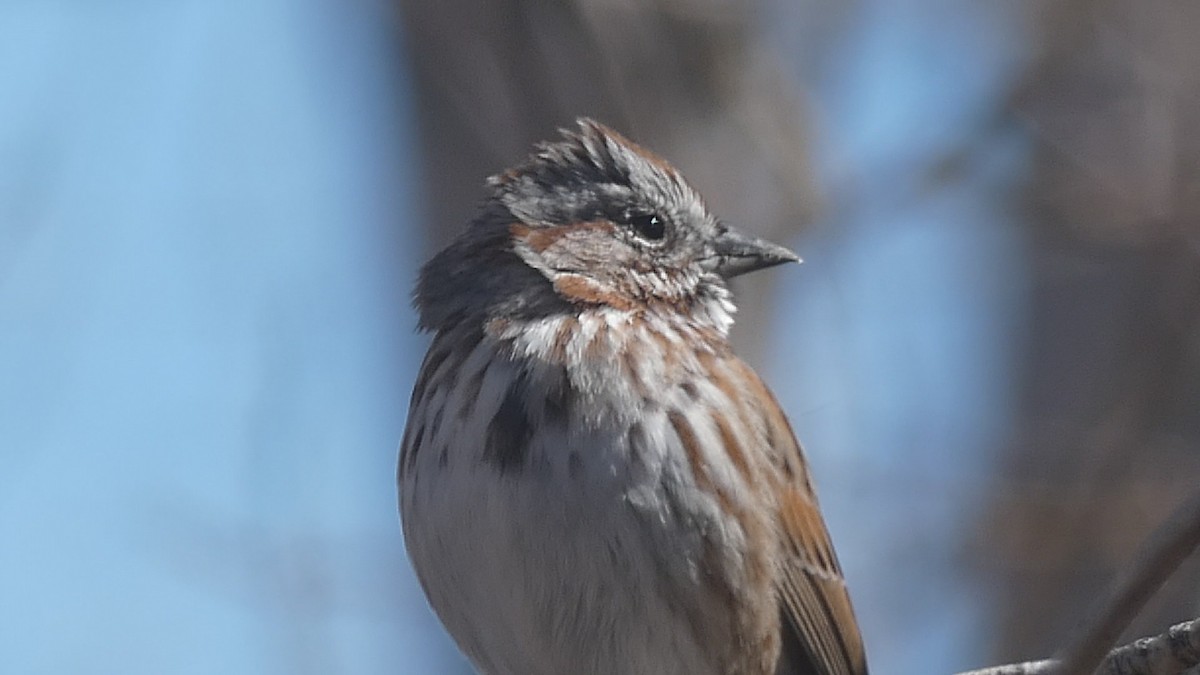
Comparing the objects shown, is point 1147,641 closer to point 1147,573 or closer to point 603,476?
point 1147,573

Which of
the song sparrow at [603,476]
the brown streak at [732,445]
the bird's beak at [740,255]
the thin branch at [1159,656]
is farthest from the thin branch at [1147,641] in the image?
the bird's beak at [740,255]

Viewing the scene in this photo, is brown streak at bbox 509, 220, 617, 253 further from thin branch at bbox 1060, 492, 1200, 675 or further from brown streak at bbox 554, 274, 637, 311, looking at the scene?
thin branch at bbox 1060, 492, 1200, 675

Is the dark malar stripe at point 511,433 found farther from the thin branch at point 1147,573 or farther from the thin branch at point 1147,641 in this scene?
the thin branch at point 1147,573

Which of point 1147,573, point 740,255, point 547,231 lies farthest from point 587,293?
point 1147,573

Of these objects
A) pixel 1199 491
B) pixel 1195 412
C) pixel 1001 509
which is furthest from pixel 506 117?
pixel 1199 491

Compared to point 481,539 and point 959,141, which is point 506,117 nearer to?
point 959,141

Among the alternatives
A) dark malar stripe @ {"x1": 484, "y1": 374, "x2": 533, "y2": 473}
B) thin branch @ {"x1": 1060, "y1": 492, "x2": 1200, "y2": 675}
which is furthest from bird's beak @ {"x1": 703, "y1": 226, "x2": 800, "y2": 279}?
thin branch @ {"x1": 1060, "y1": 492, "x2": 1200, "y2": 675}
